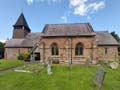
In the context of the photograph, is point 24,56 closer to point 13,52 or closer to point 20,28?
point 13,52

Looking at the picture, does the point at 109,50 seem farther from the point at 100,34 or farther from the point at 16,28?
the point at 16,28

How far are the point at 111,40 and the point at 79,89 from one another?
30786mm

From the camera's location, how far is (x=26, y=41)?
46312mm

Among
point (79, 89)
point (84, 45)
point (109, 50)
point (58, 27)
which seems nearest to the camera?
point (79, 89)

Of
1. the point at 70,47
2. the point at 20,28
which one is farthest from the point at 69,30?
the point at 20,28

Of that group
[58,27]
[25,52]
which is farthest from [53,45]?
[25,52]

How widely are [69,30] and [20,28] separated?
22.7m

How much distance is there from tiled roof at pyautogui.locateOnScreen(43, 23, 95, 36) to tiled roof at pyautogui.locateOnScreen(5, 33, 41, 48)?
1082 centimetres

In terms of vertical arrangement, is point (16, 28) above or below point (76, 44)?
above

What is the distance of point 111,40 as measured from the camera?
39938 millimetres

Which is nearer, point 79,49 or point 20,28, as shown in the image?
point 79,49

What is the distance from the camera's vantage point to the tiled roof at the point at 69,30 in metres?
32.1

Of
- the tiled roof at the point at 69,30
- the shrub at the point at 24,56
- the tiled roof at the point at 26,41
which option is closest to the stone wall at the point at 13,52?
the tiled roof at the point at 26,41

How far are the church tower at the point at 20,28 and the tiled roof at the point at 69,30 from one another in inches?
603
